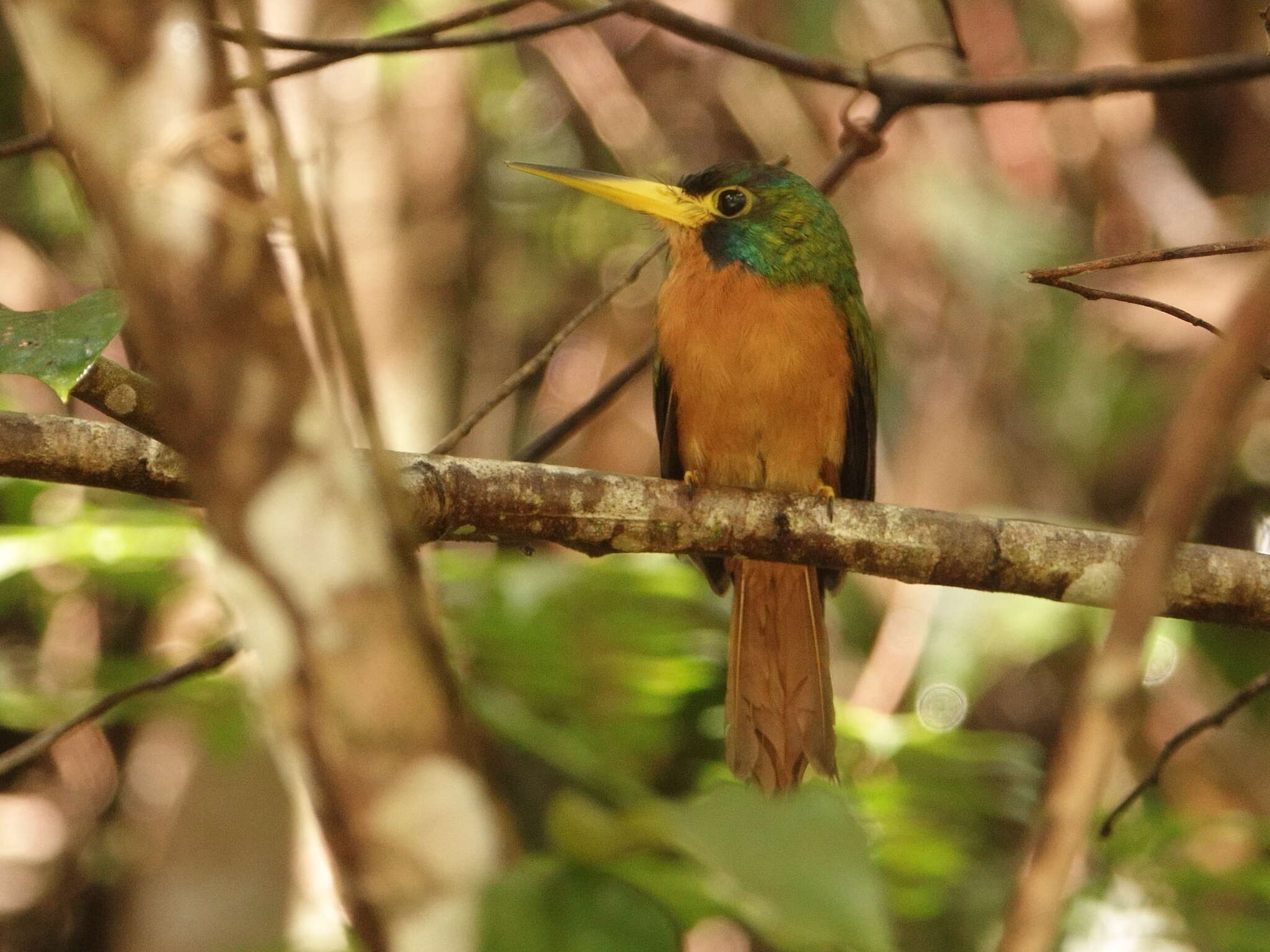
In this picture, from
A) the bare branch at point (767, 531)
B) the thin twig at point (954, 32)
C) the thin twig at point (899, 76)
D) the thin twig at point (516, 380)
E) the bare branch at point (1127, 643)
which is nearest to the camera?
the bare branch at point (1127, 643)

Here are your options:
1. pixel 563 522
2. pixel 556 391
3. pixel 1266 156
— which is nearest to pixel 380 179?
pixel 556 391

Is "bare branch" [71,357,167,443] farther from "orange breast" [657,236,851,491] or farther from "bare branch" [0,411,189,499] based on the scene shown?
"orange breast" [657,236,851,491]

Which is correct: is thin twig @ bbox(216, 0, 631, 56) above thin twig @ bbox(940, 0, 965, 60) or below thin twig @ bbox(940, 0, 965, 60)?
above

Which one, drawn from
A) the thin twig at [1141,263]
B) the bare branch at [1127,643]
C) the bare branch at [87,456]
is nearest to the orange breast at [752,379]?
the thin twig at [1141,263]

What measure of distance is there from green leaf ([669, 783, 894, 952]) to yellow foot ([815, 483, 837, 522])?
1.39m

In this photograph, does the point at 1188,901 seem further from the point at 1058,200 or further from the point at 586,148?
the point at 586,148

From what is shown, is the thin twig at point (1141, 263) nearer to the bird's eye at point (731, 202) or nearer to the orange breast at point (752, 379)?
the orange breast at point (752, 379)

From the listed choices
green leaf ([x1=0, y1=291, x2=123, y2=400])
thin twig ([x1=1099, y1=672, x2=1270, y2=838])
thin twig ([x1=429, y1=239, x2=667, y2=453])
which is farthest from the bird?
green leaf ([x1=0, y1=291, x2=123, y2=400])

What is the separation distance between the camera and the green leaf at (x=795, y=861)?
642 millimetres

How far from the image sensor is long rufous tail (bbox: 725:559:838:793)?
245 centimetres

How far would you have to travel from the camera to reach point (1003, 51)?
16.7ft

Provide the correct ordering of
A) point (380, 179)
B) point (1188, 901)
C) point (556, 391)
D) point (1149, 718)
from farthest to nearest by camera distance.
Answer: point (556, 391) < point (1149, 718) < point (380, 179) < point (1188, 901)

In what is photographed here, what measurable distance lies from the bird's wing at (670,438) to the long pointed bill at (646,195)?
0.31 metres

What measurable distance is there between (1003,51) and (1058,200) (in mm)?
590
